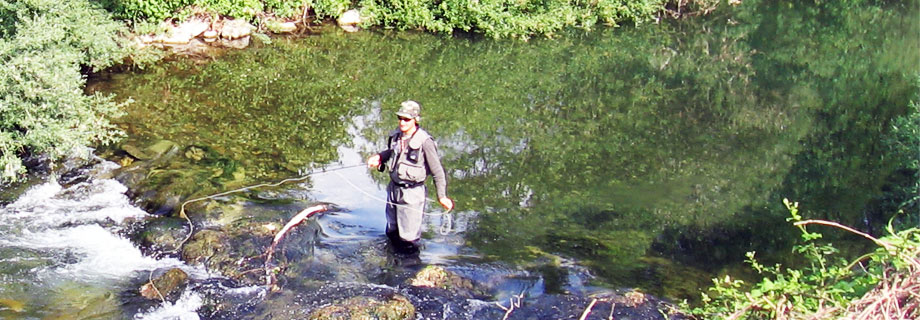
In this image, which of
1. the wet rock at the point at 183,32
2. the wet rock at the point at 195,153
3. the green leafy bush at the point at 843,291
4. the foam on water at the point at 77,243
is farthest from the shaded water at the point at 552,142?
the green leafy bush at the point at 843,291

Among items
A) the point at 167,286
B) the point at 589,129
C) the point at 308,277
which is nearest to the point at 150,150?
the point at 167,286

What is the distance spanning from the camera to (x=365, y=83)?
16000mm

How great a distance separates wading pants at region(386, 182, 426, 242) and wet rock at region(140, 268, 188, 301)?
2.11m

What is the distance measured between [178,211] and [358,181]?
2536 mm

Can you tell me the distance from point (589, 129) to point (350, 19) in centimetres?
904

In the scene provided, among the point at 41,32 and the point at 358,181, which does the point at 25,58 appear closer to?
the point at 41,32

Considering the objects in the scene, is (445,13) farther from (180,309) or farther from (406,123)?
(180,309)

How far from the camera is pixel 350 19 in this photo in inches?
824

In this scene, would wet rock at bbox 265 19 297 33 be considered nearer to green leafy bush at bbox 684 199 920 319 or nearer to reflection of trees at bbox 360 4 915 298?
reflection of trees at bbox 360 4 915 298

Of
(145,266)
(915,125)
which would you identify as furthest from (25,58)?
(915,125)

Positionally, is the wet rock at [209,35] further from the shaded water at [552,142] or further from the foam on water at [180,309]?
the foam on water at [180,309]

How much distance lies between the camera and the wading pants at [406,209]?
8.14 metres

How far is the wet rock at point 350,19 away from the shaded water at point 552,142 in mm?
959

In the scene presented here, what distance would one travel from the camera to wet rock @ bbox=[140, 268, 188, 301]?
7.41m
